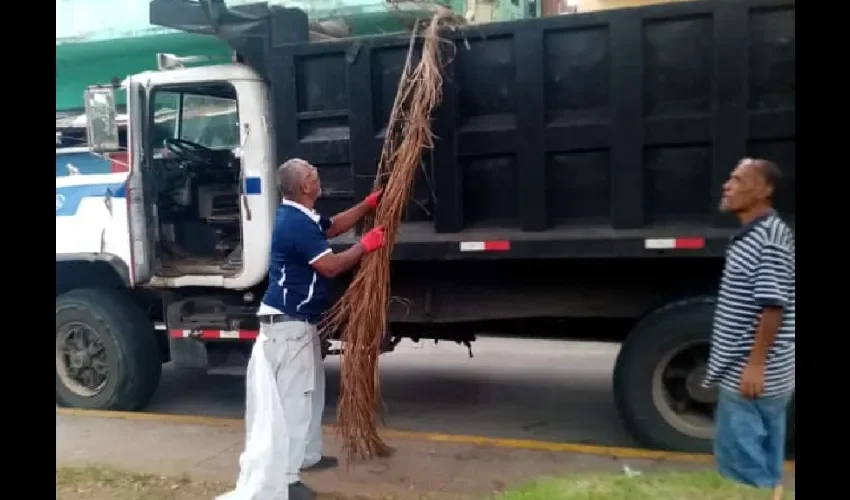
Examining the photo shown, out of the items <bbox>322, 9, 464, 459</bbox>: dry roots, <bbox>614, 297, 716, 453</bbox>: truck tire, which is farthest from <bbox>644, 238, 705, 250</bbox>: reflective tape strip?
<bbox>322, 9, 464, 459</bbox>: dry roots

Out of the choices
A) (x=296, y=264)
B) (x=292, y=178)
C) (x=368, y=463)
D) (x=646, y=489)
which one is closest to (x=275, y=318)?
(x=296, y=264)

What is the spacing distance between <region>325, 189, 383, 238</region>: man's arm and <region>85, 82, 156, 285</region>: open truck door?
1.80 m

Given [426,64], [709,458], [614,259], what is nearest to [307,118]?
[426,64]

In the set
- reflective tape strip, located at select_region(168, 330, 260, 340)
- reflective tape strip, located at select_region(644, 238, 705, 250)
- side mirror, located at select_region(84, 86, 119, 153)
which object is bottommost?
reflective tape strip, located at select_region(168, 330, 260, 340)

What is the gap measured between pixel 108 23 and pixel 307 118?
31.4 ft

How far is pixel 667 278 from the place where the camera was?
5172 mm

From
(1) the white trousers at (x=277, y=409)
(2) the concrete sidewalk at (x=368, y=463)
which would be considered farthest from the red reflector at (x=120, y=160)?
(1) the white trousers at (x=277, y=409)

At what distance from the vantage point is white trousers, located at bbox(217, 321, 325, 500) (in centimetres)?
429

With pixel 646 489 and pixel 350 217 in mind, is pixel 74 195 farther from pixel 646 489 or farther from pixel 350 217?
pixel 646 489

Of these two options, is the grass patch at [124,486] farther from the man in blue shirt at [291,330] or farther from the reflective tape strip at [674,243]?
the reflective tape strip at [674,243]

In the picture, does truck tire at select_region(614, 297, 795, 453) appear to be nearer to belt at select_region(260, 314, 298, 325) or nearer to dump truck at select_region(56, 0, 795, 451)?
dump truck at select_region(56, 0, 795, 451)

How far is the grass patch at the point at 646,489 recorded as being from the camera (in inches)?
126

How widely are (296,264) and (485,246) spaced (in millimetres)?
1159
